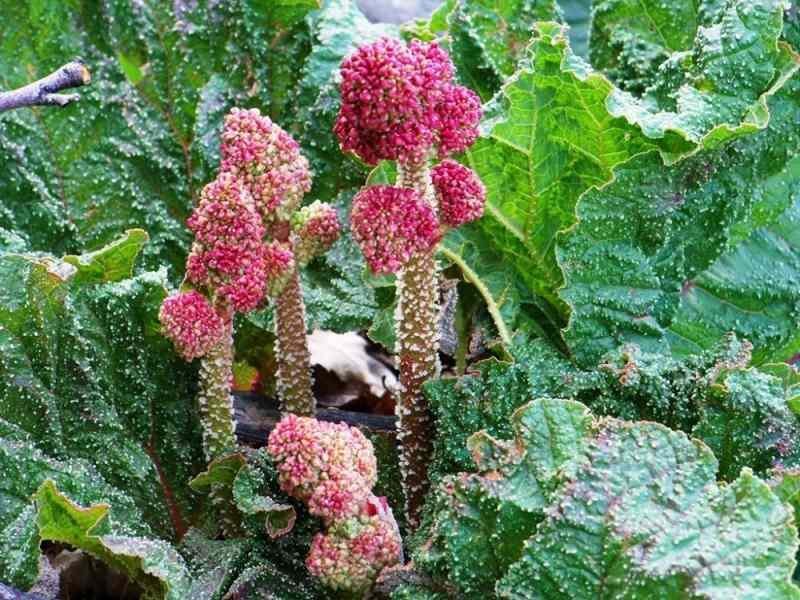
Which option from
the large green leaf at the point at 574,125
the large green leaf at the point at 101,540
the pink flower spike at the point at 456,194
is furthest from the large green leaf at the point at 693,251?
the large green leaf at the point at 101,540

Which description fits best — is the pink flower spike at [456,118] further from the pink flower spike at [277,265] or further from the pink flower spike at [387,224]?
the pink flower spike at [277,265]

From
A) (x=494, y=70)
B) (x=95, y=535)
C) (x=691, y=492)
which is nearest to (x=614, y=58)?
(x=494, y=70)

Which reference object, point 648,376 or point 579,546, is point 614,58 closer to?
point 648,376

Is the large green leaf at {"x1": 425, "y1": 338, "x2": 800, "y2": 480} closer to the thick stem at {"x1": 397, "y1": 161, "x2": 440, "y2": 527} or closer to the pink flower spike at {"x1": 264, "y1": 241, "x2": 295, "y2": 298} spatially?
the thick stem at {"x1": 397, "y1": 161, "x2": 440, "y2": 527}

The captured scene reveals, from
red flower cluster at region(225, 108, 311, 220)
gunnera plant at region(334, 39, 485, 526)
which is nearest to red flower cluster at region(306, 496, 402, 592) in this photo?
gunnera plant at region(334, 39, 485, 526)

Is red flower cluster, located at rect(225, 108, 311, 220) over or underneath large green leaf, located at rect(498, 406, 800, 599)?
over

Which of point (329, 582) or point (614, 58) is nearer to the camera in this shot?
point (329, 582)

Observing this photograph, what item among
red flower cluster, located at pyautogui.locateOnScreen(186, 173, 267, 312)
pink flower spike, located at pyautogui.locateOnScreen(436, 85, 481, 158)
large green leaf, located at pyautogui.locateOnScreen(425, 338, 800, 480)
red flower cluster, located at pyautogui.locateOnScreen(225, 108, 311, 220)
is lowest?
large green leaf, located at pyautogui.locateOnScreen(425, 338, 800, 480)
